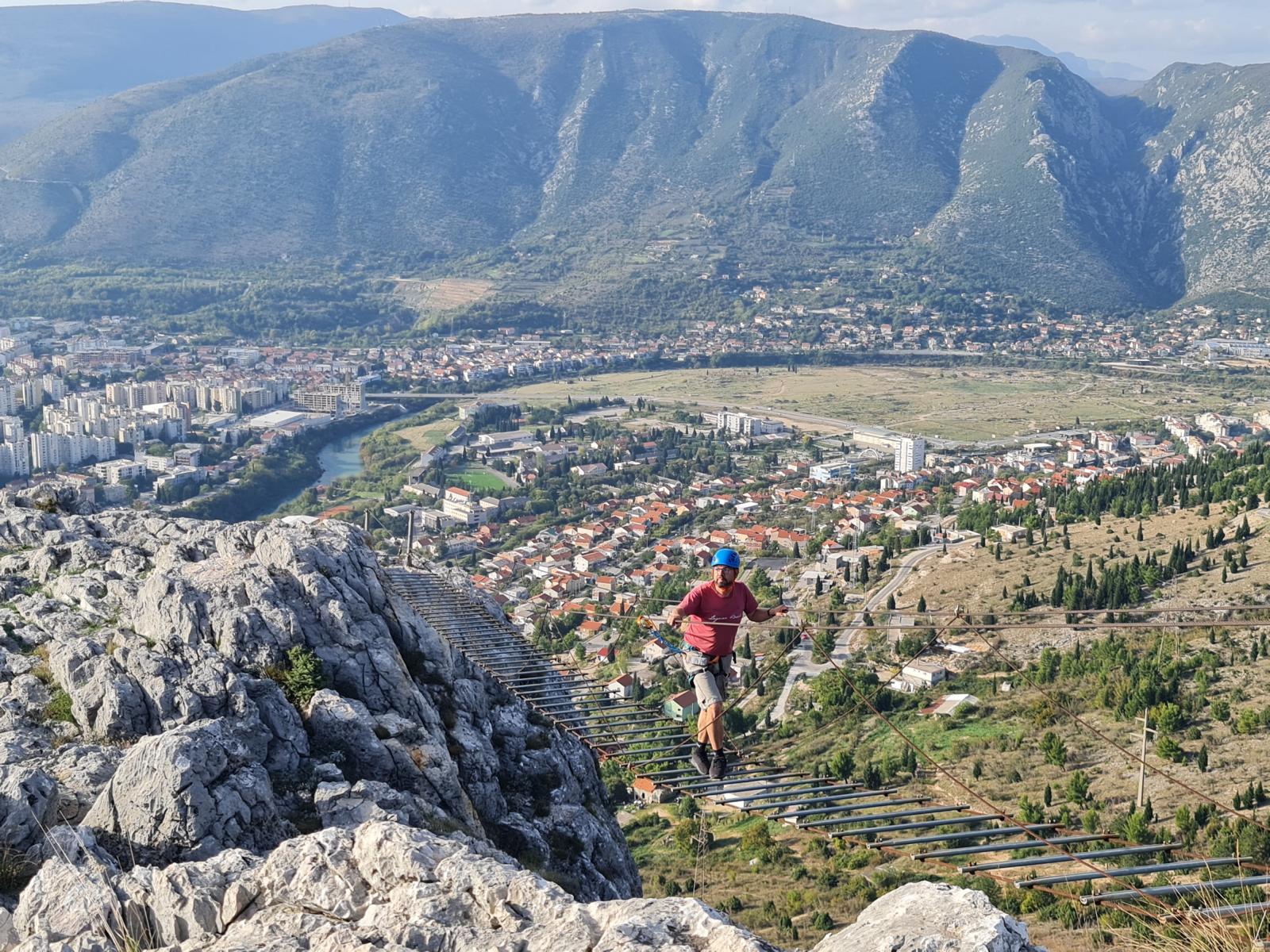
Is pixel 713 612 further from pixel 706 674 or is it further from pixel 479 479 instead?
pixel 479 479

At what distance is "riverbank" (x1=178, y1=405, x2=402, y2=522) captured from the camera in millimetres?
40406

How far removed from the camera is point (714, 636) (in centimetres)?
686

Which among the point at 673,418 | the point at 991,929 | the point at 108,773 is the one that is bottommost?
the point at 673,418

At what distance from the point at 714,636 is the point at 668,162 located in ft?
405

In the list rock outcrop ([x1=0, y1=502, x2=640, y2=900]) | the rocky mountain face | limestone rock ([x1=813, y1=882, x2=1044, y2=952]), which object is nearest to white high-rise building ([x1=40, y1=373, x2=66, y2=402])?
the rocky mountain face

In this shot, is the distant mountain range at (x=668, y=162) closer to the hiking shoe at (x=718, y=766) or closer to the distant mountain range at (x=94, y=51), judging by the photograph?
the distant mountain range at (x=94, y=51)

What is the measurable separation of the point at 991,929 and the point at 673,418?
54148 millimetres

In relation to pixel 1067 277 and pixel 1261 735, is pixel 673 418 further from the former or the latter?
pixel 1067 277

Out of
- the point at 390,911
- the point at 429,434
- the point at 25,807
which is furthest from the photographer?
the point at 429,434

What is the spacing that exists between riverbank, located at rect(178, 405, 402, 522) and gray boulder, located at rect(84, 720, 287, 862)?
32.8 meters

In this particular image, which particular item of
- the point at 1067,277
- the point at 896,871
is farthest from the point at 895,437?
the point at 1067,277

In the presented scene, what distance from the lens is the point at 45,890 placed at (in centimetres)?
559

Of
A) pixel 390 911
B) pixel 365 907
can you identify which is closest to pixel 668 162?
pixel 365 907

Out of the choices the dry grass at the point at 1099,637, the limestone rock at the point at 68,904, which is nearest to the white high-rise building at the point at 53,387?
the dry grass at the point at 1099,637
